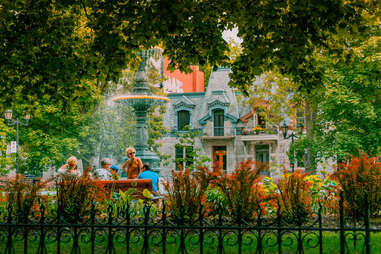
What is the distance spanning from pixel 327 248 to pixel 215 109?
33.3 m

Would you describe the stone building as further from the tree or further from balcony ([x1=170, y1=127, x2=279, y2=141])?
the tree

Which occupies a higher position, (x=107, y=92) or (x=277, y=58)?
(x=107, y=92)

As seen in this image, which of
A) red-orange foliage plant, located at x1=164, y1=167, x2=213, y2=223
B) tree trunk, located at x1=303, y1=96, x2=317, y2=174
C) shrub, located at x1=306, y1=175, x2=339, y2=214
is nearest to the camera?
red-orange foliage plant, located at x1=164, y1=167, x2=213, y2=223

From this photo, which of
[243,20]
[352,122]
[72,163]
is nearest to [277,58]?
[243,20]

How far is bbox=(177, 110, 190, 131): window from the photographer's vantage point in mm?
40812

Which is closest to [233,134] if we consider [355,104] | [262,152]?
[262,152]

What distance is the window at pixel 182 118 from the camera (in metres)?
40.8

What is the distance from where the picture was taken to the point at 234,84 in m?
9.15

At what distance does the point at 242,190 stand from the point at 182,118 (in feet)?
112

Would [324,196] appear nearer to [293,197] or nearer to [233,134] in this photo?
[293,197]

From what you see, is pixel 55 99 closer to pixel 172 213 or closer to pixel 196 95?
pixel 172 213

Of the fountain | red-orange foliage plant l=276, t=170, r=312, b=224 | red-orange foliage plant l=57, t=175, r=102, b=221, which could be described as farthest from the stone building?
red-orange foliage plant l=57, t=175, r=102, b=221

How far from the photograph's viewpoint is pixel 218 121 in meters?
39.2

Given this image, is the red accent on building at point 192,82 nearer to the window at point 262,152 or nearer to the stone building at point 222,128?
the stone building at point 222,128
